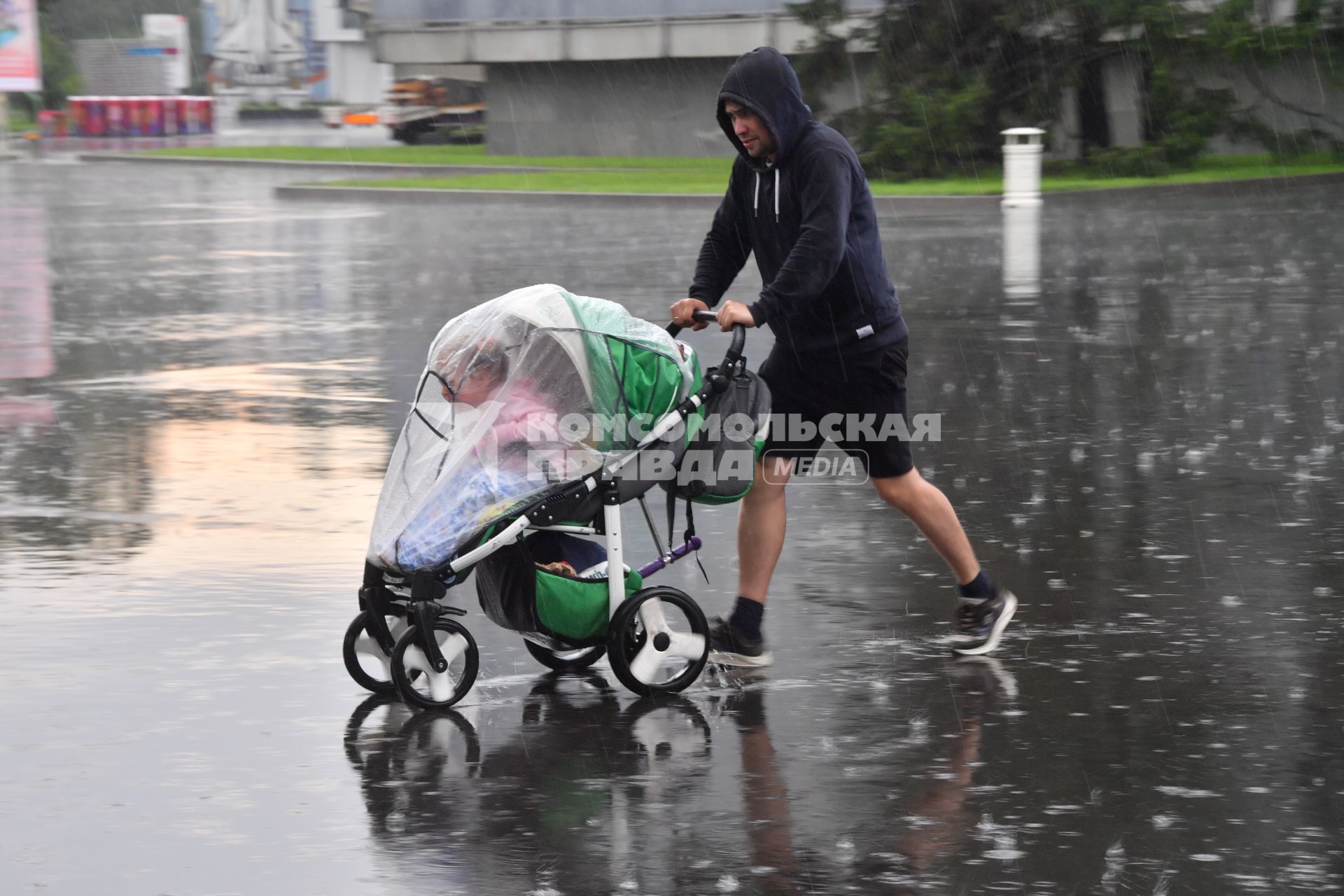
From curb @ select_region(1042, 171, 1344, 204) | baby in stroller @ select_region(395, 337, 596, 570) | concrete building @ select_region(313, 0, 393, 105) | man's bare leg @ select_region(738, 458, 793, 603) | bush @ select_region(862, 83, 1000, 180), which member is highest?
concrete building @ select_region(313, 0, 393, 105)

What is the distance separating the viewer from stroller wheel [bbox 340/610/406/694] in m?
5.51

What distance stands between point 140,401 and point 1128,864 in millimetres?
8086

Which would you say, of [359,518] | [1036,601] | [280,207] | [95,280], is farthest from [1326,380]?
[280,207]

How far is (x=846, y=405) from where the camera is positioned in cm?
587

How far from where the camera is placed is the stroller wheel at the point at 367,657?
217 inches

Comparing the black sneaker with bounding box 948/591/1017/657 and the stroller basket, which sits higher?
the stroller basket

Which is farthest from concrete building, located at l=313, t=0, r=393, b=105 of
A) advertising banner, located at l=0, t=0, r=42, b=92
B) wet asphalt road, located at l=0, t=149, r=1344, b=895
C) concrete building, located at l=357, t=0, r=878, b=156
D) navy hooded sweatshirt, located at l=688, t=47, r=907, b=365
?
navy hooded sweatshirt, located at l=688, t=47, r=907, b=365

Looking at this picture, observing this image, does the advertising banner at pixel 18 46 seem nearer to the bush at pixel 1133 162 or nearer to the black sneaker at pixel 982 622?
the bush at pixel 1133 162

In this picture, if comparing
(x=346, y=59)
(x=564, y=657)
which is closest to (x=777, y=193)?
(x=564, y=657)

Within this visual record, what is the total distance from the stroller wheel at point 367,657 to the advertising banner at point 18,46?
50.5 m

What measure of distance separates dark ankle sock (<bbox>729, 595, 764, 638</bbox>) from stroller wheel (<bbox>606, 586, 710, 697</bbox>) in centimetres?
31

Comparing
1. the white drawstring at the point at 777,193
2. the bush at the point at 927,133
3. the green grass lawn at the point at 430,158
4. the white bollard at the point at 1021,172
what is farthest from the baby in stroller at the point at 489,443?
the green grass lawn at the point at 430,158

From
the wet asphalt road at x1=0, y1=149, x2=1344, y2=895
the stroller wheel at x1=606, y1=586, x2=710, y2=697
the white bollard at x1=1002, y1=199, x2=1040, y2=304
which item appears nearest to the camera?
the wet asphalt road at x1=0, y1=149, x2=1344, y2=895

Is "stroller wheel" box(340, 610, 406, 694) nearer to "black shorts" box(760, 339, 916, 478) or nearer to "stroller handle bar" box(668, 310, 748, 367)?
"stroller handle bar" box(668, 310, 748, 367)
